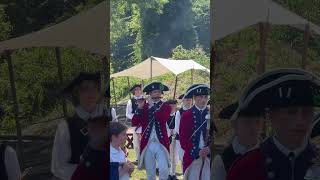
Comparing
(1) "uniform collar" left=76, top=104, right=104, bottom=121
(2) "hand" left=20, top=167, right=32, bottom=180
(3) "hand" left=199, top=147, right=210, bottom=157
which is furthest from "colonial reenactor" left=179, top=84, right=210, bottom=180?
(2) "hand" left=20, top=167, right=32, bottom=180

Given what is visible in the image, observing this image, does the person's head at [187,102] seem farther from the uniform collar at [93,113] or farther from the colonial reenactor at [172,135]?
the uniform collar at [93,113]

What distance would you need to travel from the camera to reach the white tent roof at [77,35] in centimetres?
278

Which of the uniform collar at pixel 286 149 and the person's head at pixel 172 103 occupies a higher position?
the person's head at pixel 172 103

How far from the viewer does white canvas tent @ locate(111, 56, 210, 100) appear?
3.91 metres

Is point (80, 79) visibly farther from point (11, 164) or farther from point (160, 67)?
point (160, 67)

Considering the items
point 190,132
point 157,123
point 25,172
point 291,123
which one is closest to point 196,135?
point 190,132

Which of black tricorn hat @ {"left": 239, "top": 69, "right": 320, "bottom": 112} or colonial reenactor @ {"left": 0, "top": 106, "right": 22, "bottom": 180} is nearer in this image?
black tricorn hat @ {"left": 239, "top": 69, "right": 320, "bottom": 112}

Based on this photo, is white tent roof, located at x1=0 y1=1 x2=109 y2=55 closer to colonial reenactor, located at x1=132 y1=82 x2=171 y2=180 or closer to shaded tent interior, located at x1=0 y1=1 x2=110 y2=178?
shaded tent interior, located at x1=0 y1=1 x2=110 y2=178

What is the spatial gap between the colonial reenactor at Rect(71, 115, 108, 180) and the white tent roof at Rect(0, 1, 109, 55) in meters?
0.34

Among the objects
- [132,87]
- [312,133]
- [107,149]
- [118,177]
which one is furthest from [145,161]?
[312,133]

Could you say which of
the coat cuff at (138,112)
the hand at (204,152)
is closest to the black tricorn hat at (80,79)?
the hand at (204,152)

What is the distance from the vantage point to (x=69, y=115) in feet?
9.27

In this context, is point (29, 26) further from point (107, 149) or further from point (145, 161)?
point (145, 161)

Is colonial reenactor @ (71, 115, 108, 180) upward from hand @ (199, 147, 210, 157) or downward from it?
upward
